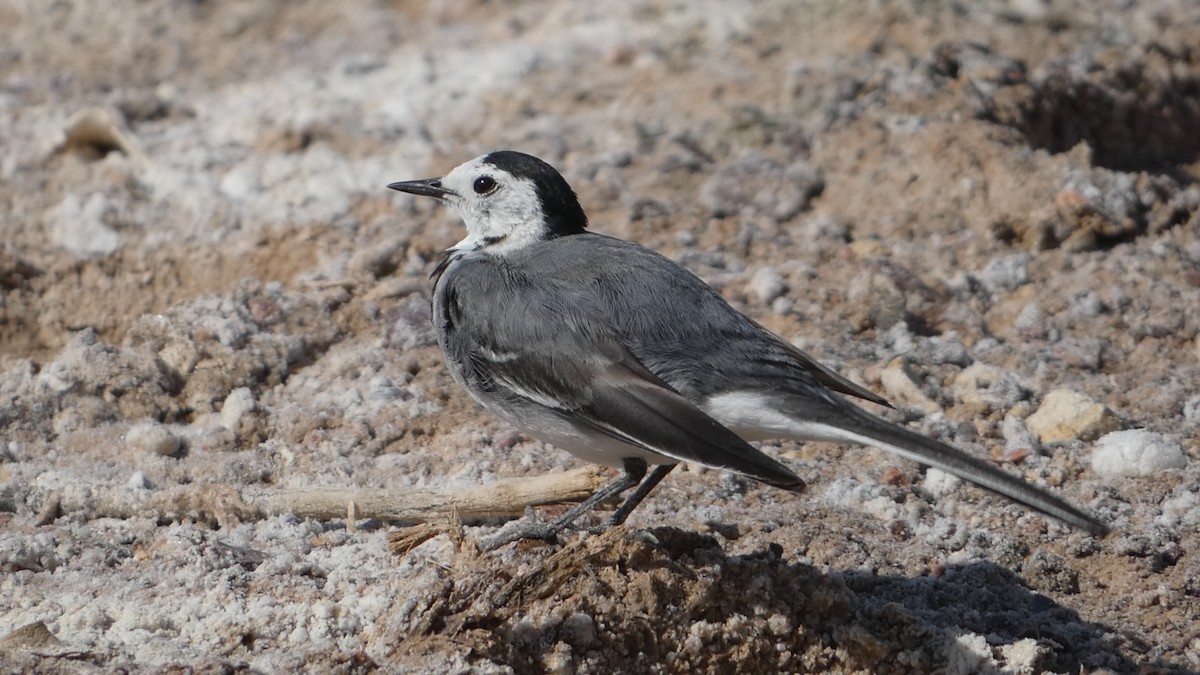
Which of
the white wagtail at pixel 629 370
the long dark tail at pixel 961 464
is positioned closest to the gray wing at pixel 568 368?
the white wagtail at pixel 629 370

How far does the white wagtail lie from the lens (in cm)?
419

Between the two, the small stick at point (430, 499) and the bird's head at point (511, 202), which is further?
the bird's head at point (511, 202)

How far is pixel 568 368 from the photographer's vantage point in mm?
4578

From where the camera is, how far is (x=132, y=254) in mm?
6969

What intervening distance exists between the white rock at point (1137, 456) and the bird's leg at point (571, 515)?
6.00ft

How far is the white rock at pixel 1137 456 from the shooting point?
Result: 17.5 ft

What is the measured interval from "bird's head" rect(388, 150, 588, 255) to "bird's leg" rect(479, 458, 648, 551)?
1090 millimetres

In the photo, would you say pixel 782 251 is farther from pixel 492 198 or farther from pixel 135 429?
pixel 135 429

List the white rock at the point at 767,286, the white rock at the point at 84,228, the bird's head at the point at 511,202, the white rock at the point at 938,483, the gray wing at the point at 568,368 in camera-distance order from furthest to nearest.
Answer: the white rock at the point at 84,228 < the white rock at the point at 767,286 < the bird's head at the point at 511,202 < the white rock at the point at 938,483 < the gray wing at the point at 568,368

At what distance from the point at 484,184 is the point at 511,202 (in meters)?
0.16

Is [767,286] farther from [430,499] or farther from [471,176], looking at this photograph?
[430,499]

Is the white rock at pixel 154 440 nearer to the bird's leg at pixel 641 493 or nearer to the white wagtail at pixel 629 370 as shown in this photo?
the white wagtail at pixel 629 370

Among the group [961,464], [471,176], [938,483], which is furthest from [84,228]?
[961,464]

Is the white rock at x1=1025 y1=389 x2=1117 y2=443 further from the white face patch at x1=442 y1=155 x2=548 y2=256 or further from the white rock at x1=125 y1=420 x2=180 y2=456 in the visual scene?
the white rock at x1=125 y1=420 x2=180 y2=456
